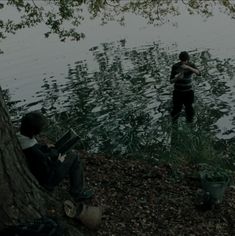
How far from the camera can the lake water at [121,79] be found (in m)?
16.4

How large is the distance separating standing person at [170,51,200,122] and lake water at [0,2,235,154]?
0.67 metres

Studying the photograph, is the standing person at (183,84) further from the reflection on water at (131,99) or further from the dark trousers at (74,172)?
the dark trousers at (74,172)

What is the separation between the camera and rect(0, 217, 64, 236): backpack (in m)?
5.13

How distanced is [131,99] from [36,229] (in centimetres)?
1571

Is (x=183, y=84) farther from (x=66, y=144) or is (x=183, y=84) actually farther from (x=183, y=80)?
(x=66, y=144)

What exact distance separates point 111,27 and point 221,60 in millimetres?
22061

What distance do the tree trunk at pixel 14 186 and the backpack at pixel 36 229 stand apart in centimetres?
43

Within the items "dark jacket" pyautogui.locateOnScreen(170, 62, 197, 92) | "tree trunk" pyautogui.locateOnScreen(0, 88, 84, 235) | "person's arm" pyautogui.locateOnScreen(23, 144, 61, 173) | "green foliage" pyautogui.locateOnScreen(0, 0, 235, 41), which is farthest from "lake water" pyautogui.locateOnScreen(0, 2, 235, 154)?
"tree trunk" pyautogui.locateOnScreen(0, 88, 84, 235)

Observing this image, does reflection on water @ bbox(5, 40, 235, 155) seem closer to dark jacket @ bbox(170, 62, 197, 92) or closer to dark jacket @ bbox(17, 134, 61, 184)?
dark jacket @ bbox(170, 62, 197, 92)

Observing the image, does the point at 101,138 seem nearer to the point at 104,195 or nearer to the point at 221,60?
the point at 104,195

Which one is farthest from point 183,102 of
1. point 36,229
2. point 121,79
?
point 121,79

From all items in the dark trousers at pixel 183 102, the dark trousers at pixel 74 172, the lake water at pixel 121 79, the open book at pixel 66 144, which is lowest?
the lake water at pixel 121 79

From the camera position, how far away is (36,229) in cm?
516

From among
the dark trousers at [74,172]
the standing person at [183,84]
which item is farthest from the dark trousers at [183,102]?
the dark trousers at [74,172]
